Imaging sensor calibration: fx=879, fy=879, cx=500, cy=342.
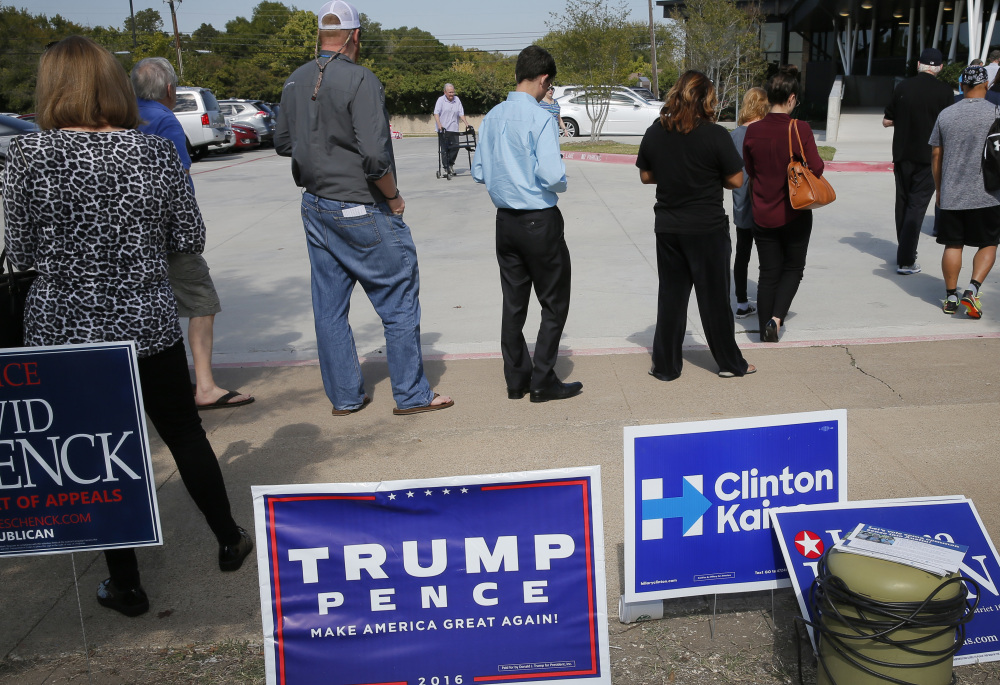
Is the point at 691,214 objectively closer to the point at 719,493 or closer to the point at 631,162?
the point at 719,493

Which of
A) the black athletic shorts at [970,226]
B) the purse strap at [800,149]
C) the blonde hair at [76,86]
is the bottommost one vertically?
the black athletic shorts at [970,226]

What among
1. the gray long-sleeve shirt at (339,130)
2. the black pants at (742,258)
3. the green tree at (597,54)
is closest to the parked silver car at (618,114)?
the green tree at (597,54)

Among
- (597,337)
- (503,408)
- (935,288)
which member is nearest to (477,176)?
(503,408)

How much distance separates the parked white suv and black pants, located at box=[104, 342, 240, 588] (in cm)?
2203

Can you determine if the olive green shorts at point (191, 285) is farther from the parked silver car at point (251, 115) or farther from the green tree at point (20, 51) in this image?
the green tree at point (20, 51)

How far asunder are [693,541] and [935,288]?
224 inches

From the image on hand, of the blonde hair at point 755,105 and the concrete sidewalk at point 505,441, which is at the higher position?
the blonde hair at point 755,105

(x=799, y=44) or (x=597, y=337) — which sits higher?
(x=799, y=44)

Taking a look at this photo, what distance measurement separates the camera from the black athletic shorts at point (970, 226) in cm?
640

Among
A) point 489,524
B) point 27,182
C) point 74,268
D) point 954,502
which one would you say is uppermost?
point 27,182

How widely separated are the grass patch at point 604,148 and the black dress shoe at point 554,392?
1450cm

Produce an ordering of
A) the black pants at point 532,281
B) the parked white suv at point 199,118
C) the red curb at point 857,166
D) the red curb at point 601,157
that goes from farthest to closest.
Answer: the parked white suv at point 199,118 < the red curb at point 601,157 < the red curb at point 857,166 < the black pants at point 532,281

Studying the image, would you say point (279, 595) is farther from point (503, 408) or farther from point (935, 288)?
point (935, 288)

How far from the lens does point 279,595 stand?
8.27 ft
